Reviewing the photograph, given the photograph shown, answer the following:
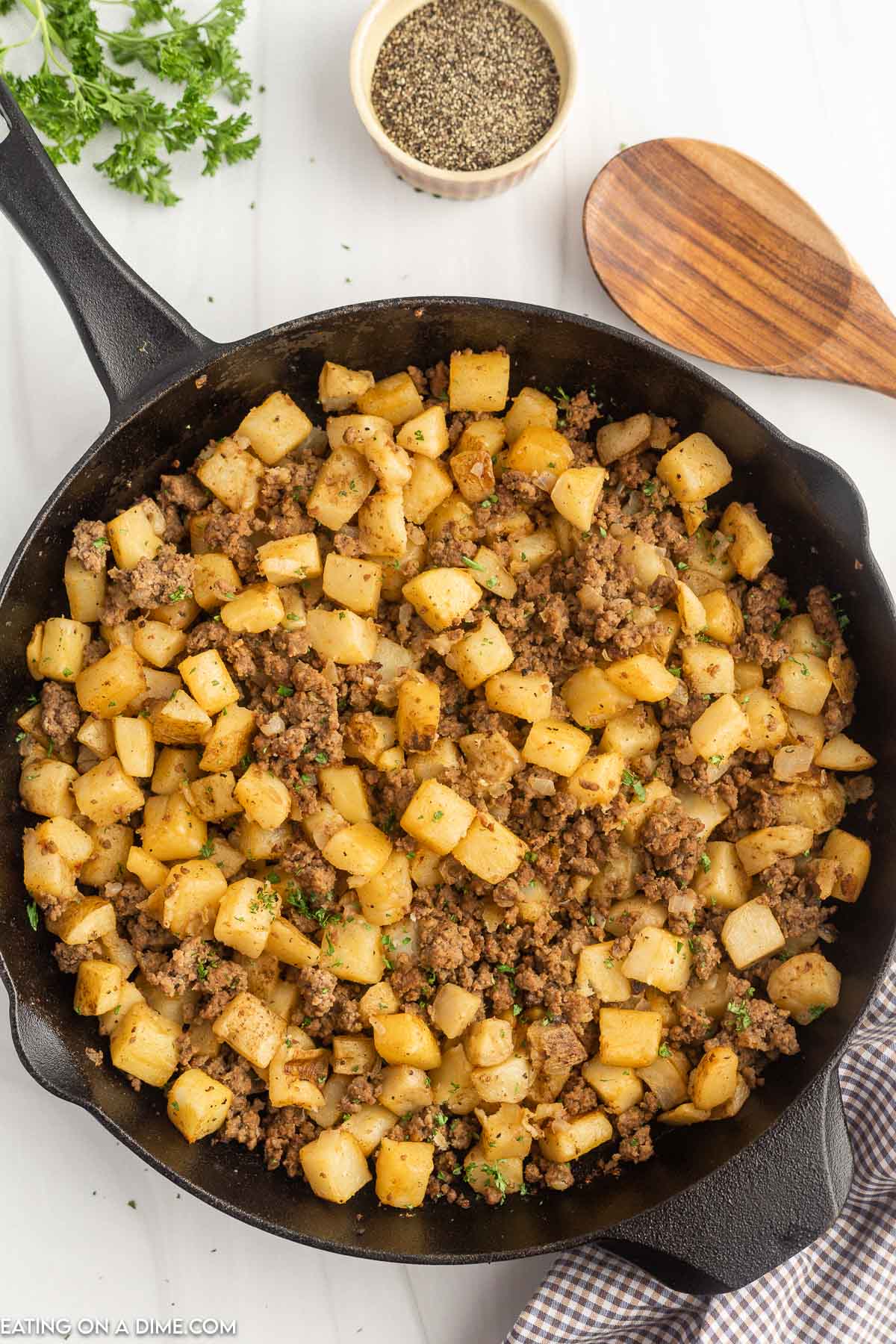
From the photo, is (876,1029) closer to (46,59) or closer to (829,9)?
(829,9)

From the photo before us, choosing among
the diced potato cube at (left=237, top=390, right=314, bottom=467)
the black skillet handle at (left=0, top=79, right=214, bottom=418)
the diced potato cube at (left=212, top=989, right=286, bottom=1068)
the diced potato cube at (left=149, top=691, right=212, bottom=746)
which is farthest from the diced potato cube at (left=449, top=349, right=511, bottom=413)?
the diced potato cube at (left=212, top=989, right=286, bottom=1068)

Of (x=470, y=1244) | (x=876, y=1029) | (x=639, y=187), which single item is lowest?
(x=470, y=1244)

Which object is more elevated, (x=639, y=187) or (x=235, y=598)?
(x=639, y=187)

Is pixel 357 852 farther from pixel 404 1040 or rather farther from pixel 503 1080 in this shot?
pixel 503 1080

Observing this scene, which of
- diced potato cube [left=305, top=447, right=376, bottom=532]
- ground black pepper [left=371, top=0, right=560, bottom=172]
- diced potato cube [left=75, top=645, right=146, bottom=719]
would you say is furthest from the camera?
ground black pepper [left=371, top=0, right=560, bottom=172]

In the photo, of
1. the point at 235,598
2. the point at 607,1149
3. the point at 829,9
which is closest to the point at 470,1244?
the point at 607,1149

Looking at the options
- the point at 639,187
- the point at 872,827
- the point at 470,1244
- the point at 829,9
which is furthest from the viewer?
the point at 829,9

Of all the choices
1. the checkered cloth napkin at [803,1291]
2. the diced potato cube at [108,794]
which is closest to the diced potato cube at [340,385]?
the diced potato cube at [108,794]

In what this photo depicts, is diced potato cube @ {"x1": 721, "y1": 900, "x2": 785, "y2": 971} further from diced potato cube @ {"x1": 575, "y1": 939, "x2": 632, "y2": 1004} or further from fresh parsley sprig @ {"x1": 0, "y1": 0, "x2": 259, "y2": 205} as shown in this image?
fresh parsley sprig @ {"x1": 0, "y1": 0, "x2": 259, "y2": 205}
